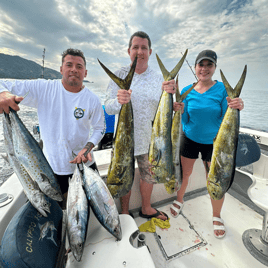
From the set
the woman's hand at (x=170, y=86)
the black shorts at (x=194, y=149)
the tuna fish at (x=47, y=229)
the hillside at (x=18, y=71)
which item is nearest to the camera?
the tuna fish at (x=47, y=229)

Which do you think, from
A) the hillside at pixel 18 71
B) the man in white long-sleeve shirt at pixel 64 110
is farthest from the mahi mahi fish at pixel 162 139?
the hillside at pixel 18 71

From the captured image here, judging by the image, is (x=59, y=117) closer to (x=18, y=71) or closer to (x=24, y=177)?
(x=24, y=177)

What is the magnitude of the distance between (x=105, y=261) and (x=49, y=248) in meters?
0.45

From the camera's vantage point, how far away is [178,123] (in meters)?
1.82

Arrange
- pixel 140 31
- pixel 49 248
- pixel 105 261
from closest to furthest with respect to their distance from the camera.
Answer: pixel 49 248
pixel 105 261
pixel 140 31

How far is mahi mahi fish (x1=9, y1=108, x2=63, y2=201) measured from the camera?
114cm

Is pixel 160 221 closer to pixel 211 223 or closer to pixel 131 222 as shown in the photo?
pixel 211 223

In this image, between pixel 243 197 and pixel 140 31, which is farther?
pixel 243 197

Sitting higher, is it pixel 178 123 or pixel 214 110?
pixel 214 110

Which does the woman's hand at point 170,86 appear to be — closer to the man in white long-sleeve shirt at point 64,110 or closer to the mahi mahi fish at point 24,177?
the man in white long-sleeve shirt at point 64,110

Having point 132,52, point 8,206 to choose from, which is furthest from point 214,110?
point 8,206

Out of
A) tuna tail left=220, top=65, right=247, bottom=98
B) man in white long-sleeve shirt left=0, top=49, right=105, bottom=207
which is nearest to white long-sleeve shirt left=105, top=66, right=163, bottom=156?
man in white long-sleeve shirt left=0, top=49, right=105, bottom=207

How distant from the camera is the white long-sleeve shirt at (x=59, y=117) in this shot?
1.55m

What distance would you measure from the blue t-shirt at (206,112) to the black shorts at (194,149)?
0.23ft
